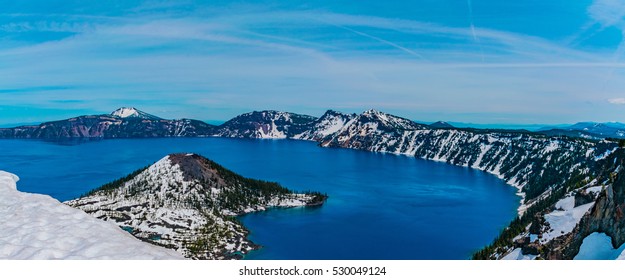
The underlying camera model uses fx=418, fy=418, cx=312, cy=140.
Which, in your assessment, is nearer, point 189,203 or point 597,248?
point 597,248

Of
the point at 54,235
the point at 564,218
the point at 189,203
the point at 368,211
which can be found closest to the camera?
the point at 54,235

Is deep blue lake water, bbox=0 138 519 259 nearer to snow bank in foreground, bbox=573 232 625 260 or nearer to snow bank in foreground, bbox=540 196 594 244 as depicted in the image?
snow bank in foreground, bbox=540 196 594 244

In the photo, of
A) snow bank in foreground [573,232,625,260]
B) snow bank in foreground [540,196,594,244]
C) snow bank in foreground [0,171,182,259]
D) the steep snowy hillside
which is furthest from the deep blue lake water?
snow bank in foreground [573,232,625,260]

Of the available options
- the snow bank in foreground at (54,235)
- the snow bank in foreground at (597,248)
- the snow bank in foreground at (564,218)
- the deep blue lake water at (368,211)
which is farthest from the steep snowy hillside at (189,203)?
the snow bank in foreground at (597,248)

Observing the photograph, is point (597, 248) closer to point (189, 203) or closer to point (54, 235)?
point (54, 235)

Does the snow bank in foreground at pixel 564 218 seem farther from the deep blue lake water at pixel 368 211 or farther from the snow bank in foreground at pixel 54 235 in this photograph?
the snow bank in foreground at pixel 54 235

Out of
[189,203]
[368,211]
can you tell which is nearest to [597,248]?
[368,211]

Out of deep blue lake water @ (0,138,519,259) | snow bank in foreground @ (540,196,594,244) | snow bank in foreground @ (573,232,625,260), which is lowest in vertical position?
deep blue lake water @ (0,138,519,259)
